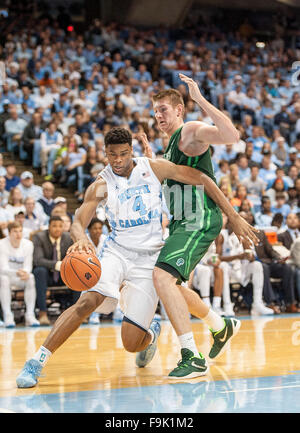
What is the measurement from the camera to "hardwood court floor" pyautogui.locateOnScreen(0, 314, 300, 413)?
3500 millimetres

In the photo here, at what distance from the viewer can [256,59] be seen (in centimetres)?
2095

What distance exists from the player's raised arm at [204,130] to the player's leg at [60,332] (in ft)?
3.97

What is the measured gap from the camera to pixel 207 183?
4816 millimetres

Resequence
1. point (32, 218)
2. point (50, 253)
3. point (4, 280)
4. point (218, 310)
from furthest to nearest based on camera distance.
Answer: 1. point (32, 218)
2. point (218, 310)
3. point (50, 253)
4. point (4, 280)

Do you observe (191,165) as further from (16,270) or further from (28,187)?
(28,187)

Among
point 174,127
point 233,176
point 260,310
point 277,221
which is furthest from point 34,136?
point 174,127

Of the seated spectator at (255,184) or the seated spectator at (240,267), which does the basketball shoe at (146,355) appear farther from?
the seated spectator at (255,184)

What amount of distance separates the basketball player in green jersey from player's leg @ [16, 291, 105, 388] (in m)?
0.46

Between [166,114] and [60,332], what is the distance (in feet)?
5.80

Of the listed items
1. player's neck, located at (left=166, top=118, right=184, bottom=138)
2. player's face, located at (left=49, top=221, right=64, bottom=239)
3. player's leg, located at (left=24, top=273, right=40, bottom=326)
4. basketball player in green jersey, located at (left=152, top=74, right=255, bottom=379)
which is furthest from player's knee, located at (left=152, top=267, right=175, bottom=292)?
player's face, located at (left=49, top=221, right=64, bottom=239)

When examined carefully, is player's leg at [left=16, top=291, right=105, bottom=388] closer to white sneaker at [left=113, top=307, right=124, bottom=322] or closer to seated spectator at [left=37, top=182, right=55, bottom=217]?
white sneaker at [left=113, top=307, right=124, bottom=322]

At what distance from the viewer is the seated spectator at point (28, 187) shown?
11.4 metres
